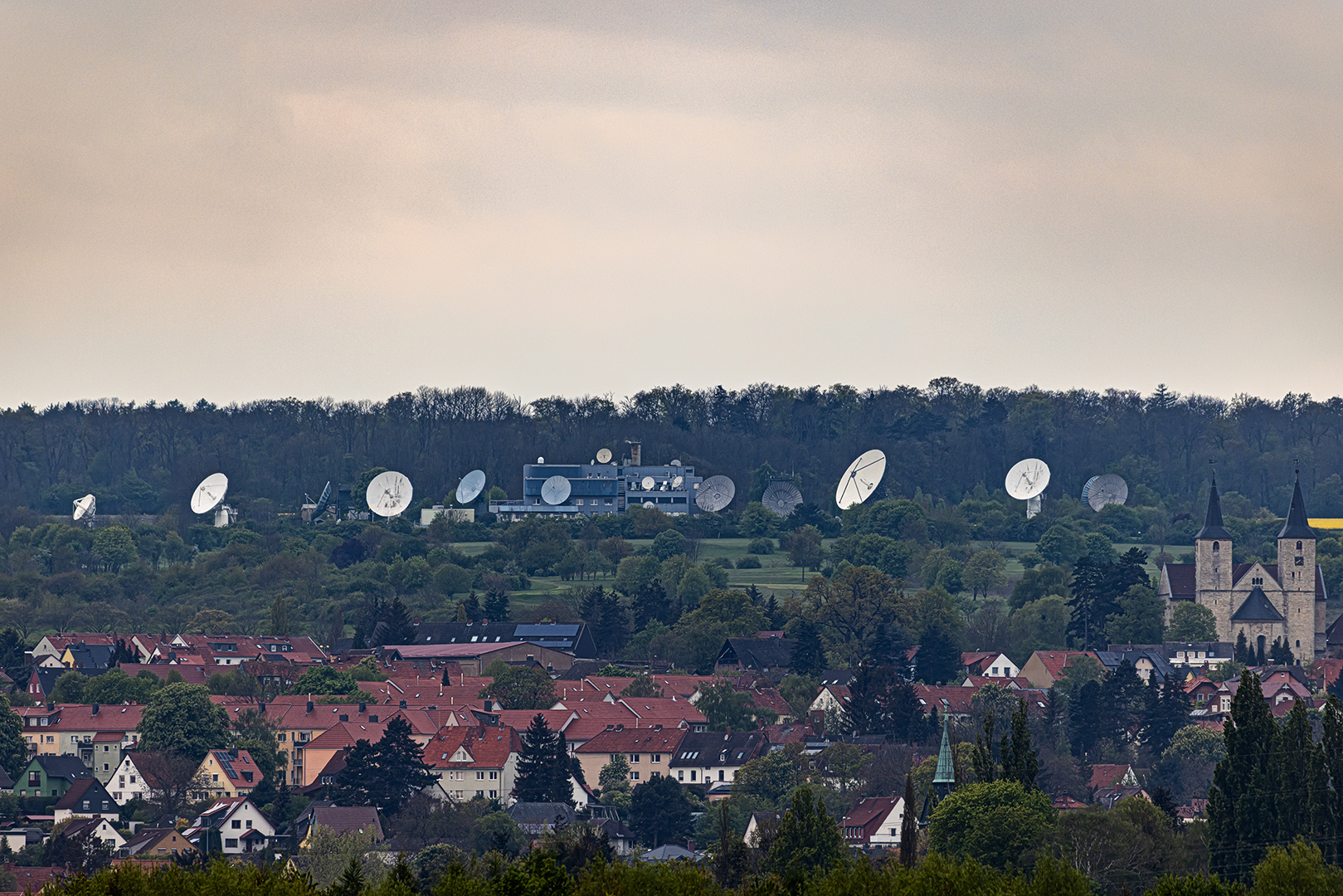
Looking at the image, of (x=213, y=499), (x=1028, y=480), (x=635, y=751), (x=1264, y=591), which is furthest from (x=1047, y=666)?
(x=213, y=499)

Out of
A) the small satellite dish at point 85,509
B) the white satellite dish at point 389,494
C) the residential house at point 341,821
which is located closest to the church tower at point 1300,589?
the residential house at point 341,821

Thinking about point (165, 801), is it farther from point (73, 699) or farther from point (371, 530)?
point (371, 530)

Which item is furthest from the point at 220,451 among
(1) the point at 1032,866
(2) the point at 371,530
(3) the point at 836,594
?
(1) the point at 1032,866

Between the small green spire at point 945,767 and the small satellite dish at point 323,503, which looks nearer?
the small green spire at point 945,767

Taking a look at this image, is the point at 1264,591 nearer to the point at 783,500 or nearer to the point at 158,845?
the point at 783,500

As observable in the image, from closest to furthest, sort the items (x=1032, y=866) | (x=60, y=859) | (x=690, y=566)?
(x=1032, y=866) → (x=60, y=859) → (x=690, y=566)

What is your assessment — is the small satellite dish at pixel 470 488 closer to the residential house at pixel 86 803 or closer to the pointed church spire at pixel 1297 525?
the pointed church spire at pixel 1297 525
